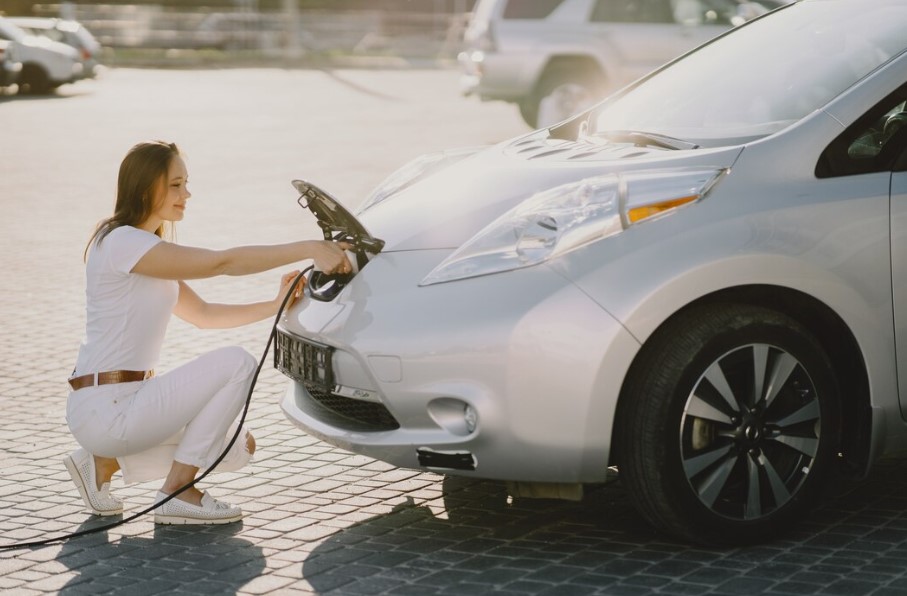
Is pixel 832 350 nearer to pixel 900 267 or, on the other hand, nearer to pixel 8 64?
pixel 900 267

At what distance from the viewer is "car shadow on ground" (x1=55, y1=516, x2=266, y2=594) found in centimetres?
430

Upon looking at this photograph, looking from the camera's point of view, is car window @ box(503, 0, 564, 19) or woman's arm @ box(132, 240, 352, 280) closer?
woman's arm @ box(132, 240, 352, 280)

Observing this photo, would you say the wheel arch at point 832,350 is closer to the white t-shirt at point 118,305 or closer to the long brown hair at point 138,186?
the white t-shirt at point 118,305

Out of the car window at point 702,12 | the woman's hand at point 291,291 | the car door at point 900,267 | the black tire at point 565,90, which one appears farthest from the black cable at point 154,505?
the car window at point 702,12

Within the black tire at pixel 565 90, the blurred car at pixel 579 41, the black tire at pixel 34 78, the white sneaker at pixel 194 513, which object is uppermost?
the black tire at pixel 34 78

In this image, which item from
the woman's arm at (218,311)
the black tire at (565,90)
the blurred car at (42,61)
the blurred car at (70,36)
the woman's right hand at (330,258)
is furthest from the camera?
the blurred car at (70,36)

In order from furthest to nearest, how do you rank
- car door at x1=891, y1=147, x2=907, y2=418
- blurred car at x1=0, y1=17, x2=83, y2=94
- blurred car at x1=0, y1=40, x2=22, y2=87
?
blurred car at x1=0, y1=17, x2=83, y2=94 → blurred car at x1=0, y1=40, x2=22, y2=87 → car door at x1=891, y1=147, x2=907, y2=418

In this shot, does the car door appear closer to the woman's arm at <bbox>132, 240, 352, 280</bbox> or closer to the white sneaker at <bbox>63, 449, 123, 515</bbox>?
the woman's arm at <bbox>132, 240, 352, 280</bbox>

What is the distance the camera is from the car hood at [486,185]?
181 inches

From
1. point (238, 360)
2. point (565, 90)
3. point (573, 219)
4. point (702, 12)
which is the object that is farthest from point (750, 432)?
point (702, 12)

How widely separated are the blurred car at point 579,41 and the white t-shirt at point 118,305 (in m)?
13.1

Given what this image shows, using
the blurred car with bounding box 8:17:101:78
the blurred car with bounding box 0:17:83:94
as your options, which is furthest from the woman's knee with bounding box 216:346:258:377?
the blurred car with bounding box 8:17:101:78

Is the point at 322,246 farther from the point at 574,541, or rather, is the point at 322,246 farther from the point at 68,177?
the point at 68,177

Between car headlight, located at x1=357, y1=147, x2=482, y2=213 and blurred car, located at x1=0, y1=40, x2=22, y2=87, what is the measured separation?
2096 centimetres
